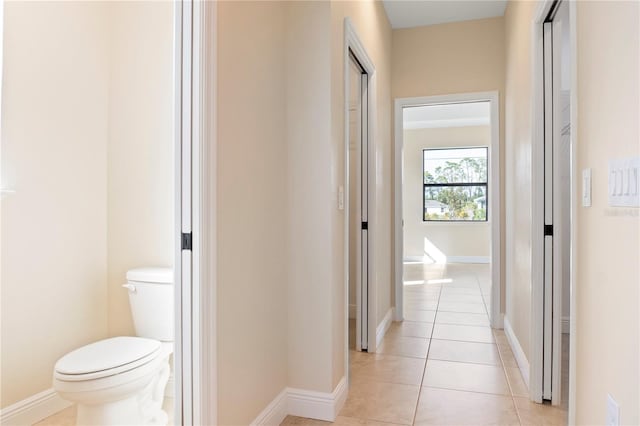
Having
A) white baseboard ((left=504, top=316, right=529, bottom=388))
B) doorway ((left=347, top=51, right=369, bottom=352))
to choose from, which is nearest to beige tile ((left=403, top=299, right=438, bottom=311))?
white baseboard ((left=504, top=316, right=529, bottom=388))

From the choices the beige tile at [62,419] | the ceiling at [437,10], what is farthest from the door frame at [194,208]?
the ceiling at [437,10]

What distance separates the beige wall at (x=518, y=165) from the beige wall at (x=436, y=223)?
5.07m

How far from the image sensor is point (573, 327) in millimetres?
1562

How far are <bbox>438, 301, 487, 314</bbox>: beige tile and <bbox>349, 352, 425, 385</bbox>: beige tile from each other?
1.65 m

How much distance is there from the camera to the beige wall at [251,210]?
164cm

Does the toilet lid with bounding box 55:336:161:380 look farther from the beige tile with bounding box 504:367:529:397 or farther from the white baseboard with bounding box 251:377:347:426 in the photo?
the beige tile with bounding box 504:367:529:397

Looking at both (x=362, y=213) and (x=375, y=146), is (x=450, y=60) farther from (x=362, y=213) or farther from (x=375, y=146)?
(x=362, y=213)

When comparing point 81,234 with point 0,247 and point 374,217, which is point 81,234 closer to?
point 0,247

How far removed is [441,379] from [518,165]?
1.57 meters

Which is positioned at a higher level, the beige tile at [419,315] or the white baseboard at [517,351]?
the white baseboard at [517,351]

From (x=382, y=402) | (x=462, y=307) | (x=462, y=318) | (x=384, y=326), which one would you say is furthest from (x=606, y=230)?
(x=462, y=307)

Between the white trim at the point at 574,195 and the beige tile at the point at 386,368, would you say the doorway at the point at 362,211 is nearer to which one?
the beige tile at the point at 386,368

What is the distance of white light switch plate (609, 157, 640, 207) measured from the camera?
107 centimetres

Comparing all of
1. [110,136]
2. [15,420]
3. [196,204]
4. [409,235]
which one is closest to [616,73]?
[196,204]
